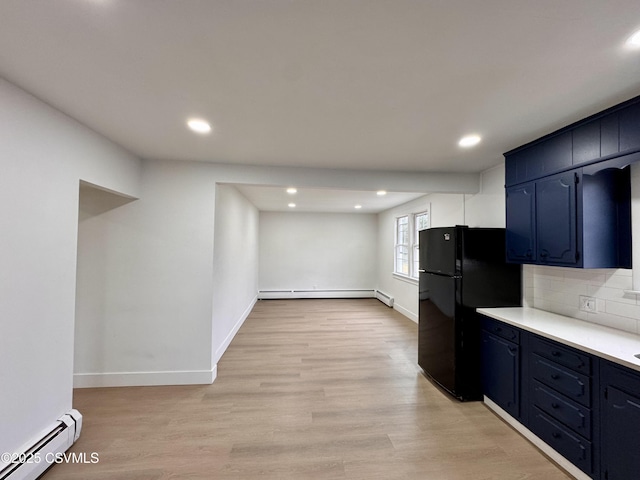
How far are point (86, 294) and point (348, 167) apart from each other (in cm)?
308

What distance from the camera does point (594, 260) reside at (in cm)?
185

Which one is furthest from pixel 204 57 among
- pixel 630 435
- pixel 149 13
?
pixel 630 435

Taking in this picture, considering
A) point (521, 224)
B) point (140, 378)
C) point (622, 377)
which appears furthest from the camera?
point (140, 378)

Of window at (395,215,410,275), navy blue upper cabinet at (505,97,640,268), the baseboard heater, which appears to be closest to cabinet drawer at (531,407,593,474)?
navy blue upper cabinet at (505,97,640,268)

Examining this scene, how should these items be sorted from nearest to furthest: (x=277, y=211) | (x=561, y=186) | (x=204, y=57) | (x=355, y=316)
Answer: (x=204, y=57) → (x=561, y=186) → (x=355, y=316) → (x=277, y=211)

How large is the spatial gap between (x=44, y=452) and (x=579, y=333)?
368 centimetres

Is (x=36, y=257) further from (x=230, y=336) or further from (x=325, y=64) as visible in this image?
(x=230, y=336)

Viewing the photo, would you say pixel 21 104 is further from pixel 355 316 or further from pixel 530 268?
pixel 355 316

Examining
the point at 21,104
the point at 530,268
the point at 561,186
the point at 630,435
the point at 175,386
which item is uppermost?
the point at 21,104

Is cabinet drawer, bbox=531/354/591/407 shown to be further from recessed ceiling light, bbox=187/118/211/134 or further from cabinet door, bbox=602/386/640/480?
recessed ceiling light, bbox=187/118/211/134

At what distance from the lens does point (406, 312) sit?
532 cm

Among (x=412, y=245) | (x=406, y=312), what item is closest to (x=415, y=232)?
(x=412, y=245)

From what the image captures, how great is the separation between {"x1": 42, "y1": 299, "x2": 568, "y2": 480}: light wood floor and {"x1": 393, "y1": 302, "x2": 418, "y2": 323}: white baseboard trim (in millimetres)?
1774

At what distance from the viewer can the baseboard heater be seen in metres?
6.96
